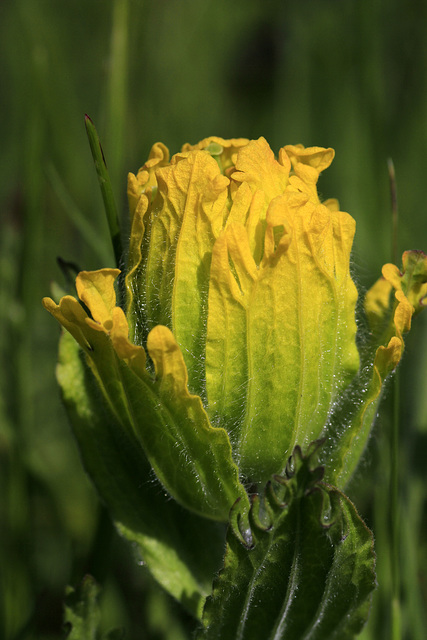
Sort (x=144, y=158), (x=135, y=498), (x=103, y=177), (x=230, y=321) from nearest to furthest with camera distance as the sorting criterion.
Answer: (x=230, y=321), (x=103, y=177), (x=135, y=498), (x=144, y=158)

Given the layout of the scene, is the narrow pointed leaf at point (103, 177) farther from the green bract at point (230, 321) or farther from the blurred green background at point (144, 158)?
the blurred green background at point (144, 158)

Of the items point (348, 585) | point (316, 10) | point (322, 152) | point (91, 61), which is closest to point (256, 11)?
point (316, 10)

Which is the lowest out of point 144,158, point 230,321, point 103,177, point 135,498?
point 135,498

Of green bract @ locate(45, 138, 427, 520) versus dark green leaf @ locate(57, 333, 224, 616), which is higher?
green bract @ locate(45, 138, 427, 520)

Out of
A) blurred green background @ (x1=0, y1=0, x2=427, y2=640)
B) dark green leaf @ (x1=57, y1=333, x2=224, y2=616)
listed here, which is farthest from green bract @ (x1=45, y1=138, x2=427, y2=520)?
blurred green background @ (x1=0, y1=0, x2=427, y2=640)

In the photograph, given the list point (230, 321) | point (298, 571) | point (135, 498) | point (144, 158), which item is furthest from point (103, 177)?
point (144, 158)

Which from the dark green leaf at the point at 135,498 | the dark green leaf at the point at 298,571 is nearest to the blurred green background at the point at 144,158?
the dark green leaf at the point at 135,498

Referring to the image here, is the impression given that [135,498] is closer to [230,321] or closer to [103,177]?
[230,321]

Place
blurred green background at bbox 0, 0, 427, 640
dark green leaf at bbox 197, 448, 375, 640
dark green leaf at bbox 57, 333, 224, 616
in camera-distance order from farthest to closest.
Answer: blurred green background at bbox 0, 0, 427, 640 < dark green leaf at bbox 57, 333, 224, 616 < dark green leaf at bbox 197, 448, 375, 640

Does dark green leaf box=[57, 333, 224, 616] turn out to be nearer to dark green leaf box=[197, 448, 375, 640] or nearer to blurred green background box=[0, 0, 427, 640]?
blurred green background box=[0, 0, 427, 640]
